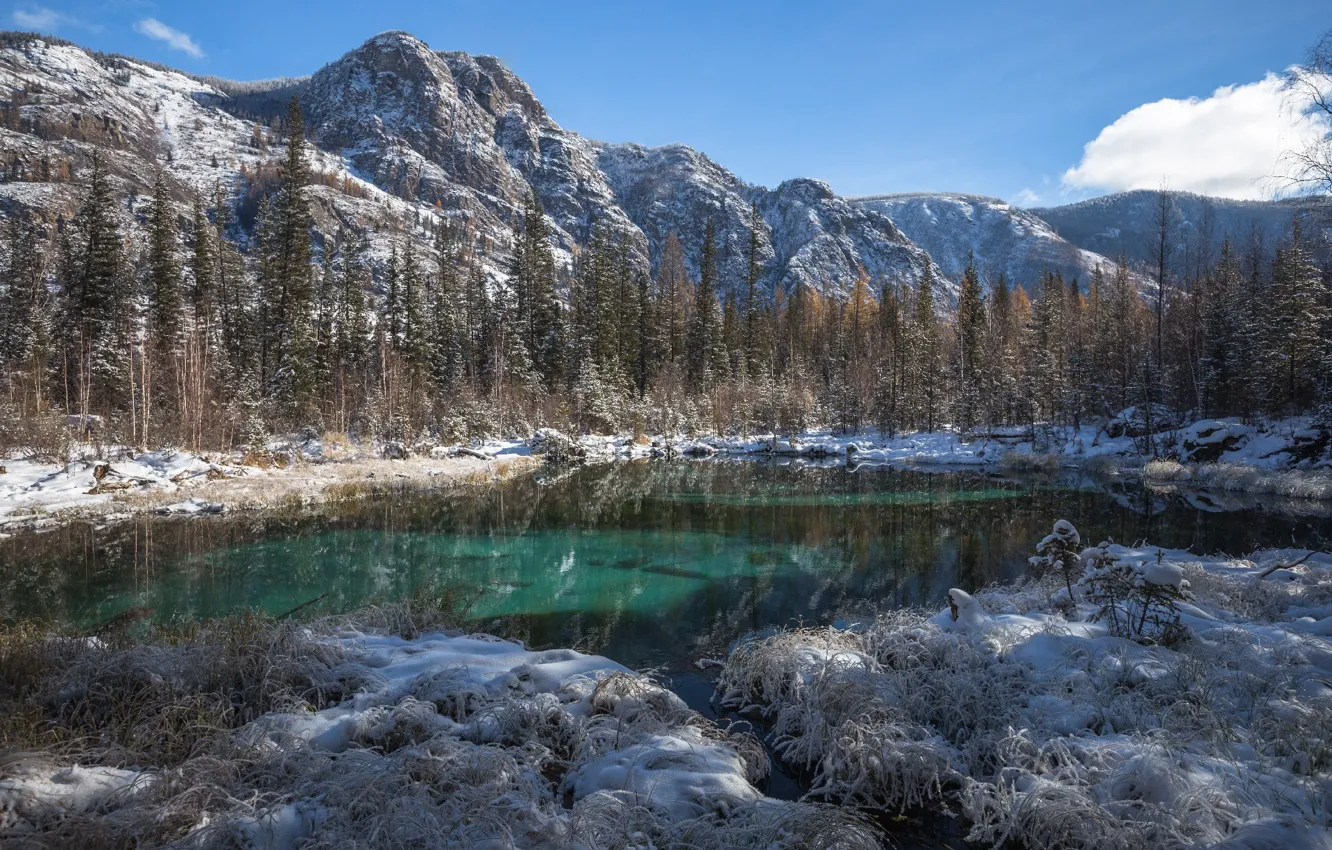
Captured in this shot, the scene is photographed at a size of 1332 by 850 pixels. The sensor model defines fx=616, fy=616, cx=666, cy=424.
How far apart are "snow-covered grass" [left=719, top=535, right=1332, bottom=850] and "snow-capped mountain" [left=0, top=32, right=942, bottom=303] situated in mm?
89344

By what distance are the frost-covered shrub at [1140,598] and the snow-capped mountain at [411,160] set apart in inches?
3510

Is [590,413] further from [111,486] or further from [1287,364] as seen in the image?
[1287,364]

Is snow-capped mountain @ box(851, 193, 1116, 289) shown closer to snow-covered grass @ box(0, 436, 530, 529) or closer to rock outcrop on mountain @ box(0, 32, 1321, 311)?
rock outcrop on mountain @ box(0, 32, 1321, 311)

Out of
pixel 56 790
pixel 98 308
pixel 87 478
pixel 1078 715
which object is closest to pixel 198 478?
pixel 87 478

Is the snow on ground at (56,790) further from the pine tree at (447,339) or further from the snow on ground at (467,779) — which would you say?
the pine tree at (447,339)

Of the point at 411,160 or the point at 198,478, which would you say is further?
the point at 411,160

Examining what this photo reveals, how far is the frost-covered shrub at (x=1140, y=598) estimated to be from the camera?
5508mm

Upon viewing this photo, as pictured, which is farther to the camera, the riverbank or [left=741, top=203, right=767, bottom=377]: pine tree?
[left=741, top=203, right=767, bottom=377]: pine tree

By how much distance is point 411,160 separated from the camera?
117188 millimetres

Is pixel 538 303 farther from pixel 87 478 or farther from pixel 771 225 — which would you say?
pixel 771 225

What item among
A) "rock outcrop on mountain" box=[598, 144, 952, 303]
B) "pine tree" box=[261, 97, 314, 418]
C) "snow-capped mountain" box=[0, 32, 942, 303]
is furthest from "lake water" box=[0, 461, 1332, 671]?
"rock outcrop on mountain" box=[598, 144, 952, 303]

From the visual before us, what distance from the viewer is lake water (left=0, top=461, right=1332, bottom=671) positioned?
29.1 ft

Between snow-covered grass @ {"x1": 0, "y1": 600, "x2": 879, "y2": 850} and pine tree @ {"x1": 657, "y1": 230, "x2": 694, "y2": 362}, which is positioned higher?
pine tree @ {"x1": 657, "y1": 230, "x2": 694, "y2": 362}

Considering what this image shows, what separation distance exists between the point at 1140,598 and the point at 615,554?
8.88m
